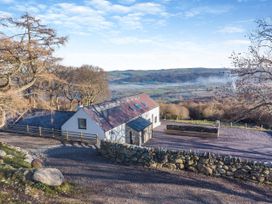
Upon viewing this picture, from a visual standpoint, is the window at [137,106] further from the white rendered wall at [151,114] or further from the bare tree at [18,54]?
the bare tree at [18,54]

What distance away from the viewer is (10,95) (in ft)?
55.4

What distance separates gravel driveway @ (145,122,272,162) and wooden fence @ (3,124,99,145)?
592 cm

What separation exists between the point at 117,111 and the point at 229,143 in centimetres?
1211

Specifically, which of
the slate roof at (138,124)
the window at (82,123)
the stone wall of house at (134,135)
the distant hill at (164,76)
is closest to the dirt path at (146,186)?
the window at (82,123)

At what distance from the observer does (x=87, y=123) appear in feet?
92.6

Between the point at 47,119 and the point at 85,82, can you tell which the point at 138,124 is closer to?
the point at 47,119

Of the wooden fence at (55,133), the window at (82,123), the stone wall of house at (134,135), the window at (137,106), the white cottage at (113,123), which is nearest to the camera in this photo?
the wooden fence at (55,133)

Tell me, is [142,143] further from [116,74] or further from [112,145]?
[116,74]

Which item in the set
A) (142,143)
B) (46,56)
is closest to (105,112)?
(142,143)

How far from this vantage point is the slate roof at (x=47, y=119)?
31.4 metres

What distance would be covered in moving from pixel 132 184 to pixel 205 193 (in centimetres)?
411

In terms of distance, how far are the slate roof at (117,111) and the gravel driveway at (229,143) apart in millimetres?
3426

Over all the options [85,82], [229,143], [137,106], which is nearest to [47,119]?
[137,106]

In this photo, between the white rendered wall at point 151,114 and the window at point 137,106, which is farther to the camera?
the white rendered wall at point 151,114
